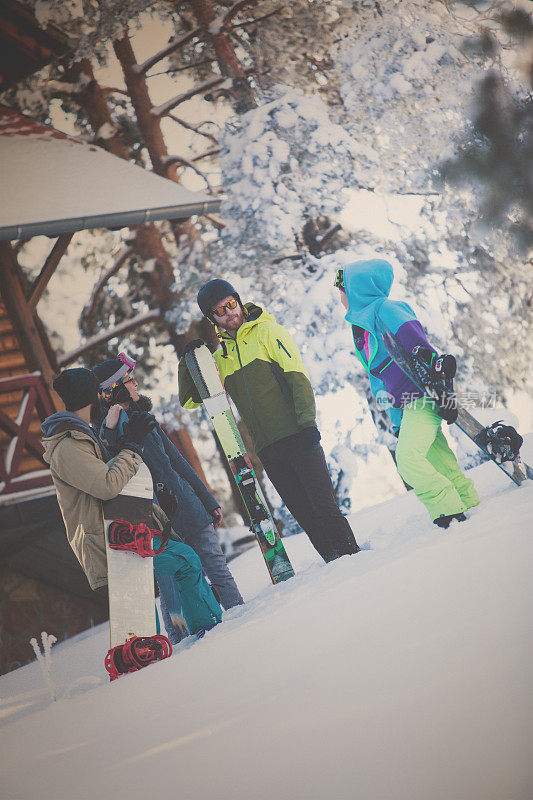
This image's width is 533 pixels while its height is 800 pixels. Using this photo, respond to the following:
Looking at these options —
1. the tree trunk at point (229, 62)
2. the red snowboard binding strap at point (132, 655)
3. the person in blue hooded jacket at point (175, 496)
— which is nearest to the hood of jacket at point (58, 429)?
the person in blue hooded jacket at point (175, 496)

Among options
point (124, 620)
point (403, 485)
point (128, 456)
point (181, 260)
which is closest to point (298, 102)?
point (181, 260)

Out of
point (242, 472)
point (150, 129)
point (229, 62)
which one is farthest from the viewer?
point (150, 129)

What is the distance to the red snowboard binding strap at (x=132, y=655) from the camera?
239cm

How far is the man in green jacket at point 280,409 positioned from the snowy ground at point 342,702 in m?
0.52

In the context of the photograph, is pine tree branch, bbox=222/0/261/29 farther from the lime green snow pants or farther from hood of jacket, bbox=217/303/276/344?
the lime green snow pants

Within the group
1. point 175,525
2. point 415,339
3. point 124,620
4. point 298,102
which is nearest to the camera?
point 124,620

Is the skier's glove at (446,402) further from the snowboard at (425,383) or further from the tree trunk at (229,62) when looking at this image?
the tree trunk at (229,62)

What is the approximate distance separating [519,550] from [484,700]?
0.85 m

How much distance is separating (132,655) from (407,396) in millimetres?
1607

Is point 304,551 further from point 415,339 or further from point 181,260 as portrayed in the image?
point 181,260

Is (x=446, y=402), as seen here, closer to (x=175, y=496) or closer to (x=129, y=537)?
(x=175, y=496)

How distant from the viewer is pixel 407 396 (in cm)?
288

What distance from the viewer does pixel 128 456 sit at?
2557mm

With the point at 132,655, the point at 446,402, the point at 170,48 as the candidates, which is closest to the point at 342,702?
the point at 132,655
